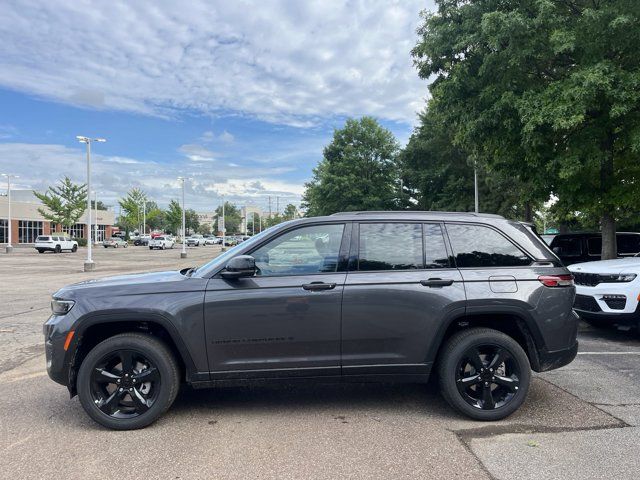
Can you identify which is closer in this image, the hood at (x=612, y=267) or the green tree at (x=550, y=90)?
the hood at (x=612, y=267)

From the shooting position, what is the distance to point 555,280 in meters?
A: 4.32

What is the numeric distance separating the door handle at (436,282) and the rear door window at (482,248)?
0.24m

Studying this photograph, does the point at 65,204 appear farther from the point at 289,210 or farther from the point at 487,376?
the point at 289,210

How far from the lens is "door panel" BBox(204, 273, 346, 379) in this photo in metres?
4.07

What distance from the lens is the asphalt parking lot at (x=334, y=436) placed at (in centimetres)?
338

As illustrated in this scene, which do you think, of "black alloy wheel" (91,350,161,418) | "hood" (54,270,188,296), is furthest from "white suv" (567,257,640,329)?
"black alloy wheel" (91,350,161,418)

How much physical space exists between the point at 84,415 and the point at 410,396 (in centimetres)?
308

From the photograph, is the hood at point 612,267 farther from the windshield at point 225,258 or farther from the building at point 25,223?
the building at point 25,223

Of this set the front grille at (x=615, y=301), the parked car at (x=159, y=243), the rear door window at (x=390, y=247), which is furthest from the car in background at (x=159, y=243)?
the rear door window at (x=390, y=247)

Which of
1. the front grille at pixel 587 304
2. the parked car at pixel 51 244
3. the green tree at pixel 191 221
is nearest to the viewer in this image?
the front grille at pixel 587 304

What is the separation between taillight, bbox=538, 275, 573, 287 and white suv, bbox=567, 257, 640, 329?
332cm

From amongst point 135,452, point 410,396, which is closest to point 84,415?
point 135,452

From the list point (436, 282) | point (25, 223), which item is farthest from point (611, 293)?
point (25, 223)

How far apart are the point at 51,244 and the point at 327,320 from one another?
4698cm
